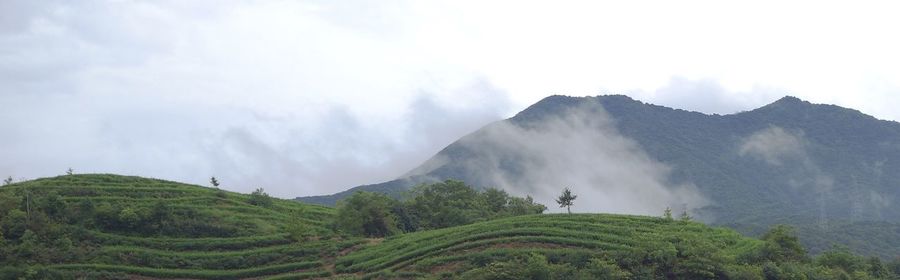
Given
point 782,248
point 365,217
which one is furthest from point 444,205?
point 782,248

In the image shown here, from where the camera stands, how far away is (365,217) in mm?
69000

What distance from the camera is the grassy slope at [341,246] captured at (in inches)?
2112

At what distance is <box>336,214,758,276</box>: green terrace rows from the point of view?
52.3 meters

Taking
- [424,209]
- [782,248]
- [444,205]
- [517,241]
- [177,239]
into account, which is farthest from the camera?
[444,205]

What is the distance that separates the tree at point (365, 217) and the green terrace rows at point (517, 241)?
616 centimetres

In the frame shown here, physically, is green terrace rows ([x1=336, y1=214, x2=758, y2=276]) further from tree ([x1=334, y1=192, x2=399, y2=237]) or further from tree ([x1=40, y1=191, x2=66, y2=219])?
tree ([x1=40, y1=191, x2=66, y2=219])

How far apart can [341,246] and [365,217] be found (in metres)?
8.17

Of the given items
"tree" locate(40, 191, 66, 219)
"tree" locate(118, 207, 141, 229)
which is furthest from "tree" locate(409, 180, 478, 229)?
"tree" locate(40, 191, 66, 219)

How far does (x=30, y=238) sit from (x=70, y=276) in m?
7.08

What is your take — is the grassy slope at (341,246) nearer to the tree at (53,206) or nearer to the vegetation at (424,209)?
the tree at (53,206)

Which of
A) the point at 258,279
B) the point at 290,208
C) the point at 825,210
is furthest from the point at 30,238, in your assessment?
the point at 825,210

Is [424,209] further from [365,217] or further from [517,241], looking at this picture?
[517,241]

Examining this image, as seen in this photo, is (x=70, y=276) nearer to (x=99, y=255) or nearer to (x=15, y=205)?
(x=99, y=255)

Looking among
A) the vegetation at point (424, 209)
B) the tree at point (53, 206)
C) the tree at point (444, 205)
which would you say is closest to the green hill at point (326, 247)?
the tree at point (53, 206)
